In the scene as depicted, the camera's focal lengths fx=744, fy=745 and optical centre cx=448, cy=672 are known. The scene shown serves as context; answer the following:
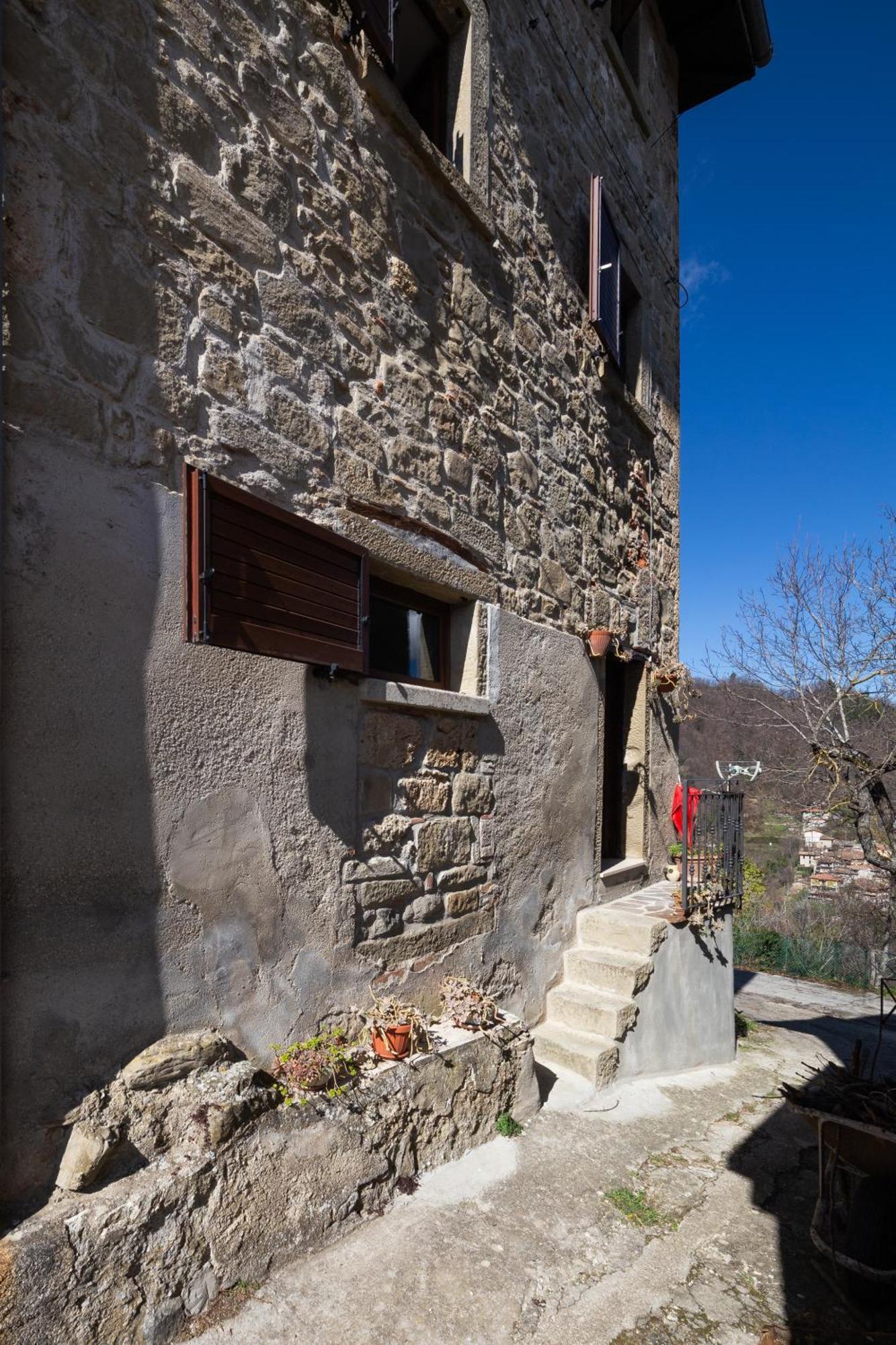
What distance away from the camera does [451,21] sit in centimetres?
410

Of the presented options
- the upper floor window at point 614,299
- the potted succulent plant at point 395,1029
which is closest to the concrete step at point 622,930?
Answer: the potted succulent plant at point 395,1029

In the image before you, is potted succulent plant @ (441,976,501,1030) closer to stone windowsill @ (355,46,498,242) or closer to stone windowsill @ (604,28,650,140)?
stone windowsill @ (355,46,498,242)

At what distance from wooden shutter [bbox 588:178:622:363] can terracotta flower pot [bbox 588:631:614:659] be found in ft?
7.34

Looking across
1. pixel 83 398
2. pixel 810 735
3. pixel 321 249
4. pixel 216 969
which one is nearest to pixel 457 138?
pixel 321 249

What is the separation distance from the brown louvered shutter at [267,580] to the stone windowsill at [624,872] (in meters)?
3.24

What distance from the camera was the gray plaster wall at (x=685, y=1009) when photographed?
4.43 meters

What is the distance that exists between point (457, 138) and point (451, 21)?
25.4 inches

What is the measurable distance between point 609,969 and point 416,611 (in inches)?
98.1

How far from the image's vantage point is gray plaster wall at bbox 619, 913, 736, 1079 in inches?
175

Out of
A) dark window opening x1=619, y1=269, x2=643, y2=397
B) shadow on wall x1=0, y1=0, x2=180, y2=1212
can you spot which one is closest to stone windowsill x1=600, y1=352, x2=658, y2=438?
dark window opening x1=619, y1=269, x2=643, y2=397

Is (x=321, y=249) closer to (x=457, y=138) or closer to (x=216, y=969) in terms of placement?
(x=457, y=138)

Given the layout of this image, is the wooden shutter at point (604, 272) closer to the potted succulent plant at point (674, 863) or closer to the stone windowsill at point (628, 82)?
the stone windowsill at point (628, 82)

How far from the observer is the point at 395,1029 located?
2.88 m

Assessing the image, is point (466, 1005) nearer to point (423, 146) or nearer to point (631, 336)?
point (423, 146)
